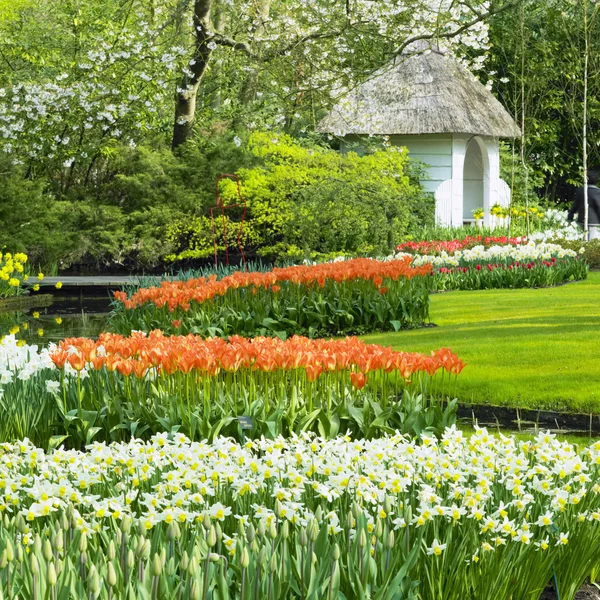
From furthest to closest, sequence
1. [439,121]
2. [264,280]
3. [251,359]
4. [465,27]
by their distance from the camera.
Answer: [439,121] → [465,27] → [264,280] → [251,359]

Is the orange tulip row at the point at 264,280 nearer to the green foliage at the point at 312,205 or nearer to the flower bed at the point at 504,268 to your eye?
the flower bed at the point at 504,268

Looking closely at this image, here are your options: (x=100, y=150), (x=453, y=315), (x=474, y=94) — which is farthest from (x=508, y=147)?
(x=453, y=315)

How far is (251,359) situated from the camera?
6.34 metres

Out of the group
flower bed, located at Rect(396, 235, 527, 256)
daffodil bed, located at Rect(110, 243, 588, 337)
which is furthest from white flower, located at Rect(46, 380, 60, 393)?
flower bed, located at Rect(396, 235, 527, 256)

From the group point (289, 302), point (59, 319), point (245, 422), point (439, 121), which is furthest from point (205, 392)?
point (439, 121)

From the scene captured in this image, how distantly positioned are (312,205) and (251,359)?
1151 centimetres

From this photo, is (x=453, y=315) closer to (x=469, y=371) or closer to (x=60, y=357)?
(x=469, y=371)

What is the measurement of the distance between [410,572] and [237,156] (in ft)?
63.2

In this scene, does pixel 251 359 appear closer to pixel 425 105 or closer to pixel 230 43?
pixel 230 43

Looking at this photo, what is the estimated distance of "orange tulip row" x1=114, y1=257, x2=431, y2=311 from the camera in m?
11.1

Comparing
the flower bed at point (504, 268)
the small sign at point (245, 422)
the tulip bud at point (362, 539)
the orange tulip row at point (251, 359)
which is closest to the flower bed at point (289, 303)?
the flower bed at point (504, 268)

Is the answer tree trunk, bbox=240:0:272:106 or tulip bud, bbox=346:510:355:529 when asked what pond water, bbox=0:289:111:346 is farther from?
tulip bud, bbox=346:510:355:529

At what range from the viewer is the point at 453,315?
13055 millimetres

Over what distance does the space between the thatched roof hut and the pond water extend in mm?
8714
